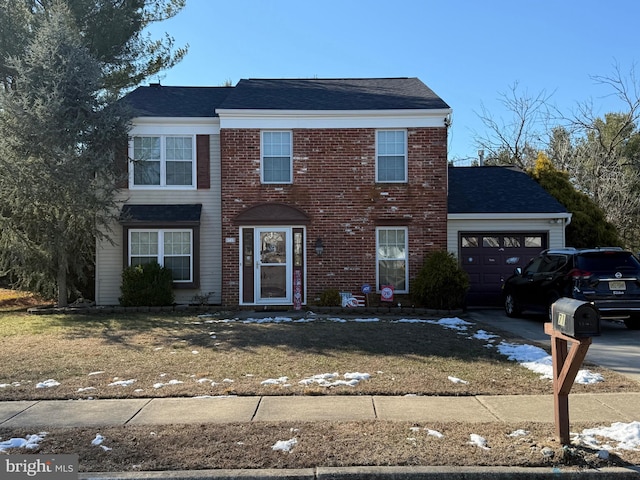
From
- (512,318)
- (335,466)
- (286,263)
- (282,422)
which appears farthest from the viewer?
(286,263)

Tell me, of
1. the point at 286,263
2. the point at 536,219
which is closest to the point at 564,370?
the point at 286,263

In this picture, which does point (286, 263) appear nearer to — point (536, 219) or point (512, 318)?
point (512, 318)

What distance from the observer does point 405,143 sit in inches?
588

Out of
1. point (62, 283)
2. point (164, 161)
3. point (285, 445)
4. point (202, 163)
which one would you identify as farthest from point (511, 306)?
point (62, 283)

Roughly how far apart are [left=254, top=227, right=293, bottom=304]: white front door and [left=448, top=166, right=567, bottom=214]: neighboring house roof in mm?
4843

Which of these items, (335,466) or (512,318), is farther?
(512,318)

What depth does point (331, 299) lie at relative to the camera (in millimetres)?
14297

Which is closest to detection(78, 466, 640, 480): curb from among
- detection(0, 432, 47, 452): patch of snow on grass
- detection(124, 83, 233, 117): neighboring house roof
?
detection(0, 432, 47, 452): patch of snow on grass

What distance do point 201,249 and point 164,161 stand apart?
8.86 feet

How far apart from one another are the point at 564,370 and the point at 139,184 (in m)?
13.1

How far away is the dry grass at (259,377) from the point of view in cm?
450

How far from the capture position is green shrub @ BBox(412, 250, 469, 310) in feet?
45.1

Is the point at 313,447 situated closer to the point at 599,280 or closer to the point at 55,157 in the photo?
the point at 599,280

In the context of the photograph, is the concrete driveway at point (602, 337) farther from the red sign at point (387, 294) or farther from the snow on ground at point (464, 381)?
the red sign at point (387, 294)
